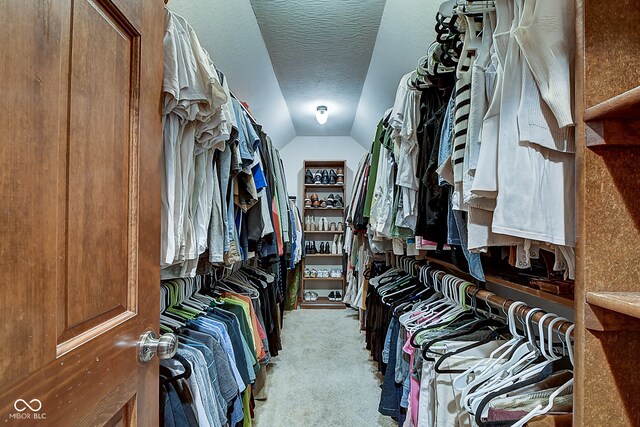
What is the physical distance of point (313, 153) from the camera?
523 centimetres

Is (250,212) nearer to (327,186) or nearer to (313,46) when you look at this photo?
(313,46)

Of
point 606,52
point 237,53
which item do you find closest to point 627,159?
point 606,52

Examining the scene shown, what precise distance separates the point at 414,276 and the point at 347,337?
1559 millimetres

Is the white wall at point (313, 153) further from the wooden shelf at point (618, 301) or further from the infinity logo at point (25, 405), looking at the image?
the infinity logo at point (25, 405)

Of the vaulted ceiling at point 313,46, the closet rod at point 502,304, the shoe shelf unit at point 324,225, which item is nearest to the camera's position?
the closet rod at point 502,304

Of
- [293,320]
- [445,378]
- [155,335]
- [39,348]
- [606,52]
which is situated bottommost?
[293,320]

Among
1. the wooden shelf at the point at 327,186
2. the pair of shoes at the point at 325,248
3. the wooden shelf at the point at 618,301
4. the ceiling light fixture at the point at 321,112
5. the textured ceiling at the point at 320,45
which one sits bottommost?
the pair of shoes at the point at 325,248

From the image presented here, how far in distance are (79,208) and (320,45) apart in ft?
7.85

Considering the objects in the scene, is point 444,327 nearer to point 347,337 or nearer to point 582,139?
point 582,139

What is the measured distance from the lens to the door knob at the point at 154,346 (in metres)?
0.76

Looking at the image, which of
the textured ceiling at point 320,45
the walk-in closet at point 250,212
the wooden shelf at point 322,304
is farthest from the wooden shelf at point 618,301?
the wooden shelf at point 322,304

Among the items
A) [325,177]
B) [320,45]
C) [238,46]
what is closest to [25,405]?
[238,46]

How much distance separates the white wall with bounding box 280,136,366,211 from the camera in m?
5.18

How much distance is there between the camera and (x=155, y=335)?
822 mm
